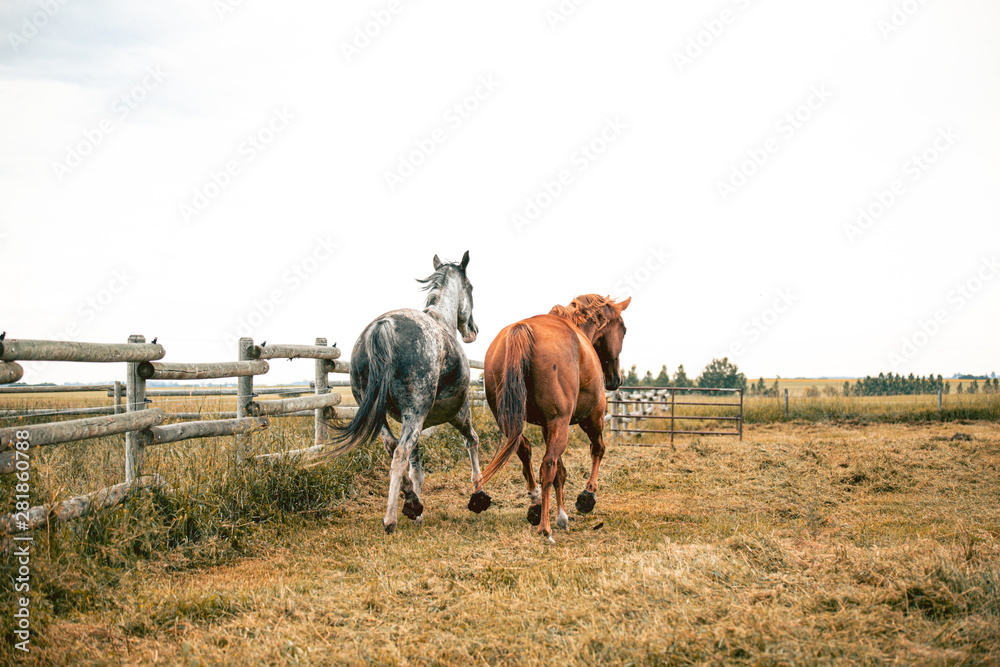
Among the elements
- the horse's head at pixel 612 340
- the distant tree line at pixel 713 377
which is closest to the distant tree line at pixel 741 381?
the distant tree line at pixel 713 377

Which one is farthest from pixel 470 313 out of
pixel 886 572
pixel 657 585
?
pixel 886 572

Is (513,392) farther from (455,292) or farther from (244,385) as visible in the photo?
(244,385)

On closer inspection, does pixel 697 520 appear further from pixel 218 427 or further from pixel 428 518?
pixel 218 427

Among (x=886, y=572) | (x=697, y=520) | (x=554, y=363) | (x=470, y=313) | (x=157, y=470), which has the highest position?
(x=470, y=313)

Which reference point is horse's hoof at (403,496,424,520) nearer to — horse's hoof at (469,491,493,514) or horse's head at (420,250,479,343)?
horse's hoof at (469,491,493,514)

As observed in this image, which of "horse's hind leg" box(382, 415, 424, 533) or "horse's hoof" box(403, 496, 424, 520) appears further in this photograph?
"horse's hoof" box(403, 496, 424, 520)

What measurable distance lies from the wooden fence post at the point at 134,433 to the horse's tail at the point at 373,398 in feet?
4.67

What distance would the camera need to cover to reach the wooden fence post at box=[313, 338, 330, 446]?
270 inches

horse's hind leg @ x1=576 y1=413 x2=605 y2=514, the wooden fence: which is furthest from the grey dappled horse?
horse's hind leg @ x1=576 y1=413 x2=605 y2=514

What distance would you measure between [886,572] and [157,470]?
4.98 meters

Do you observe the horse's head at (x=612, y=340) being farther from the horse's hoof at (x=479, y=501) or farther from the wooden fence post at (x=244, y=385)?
the wooden fence post at (x=244, y=385)

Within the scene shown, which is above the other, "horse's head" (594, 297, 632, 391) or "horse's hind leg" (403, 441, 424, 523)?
"horse's head" (594, 297, 632, 391)

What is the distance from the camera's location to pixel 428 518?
19.9 feet

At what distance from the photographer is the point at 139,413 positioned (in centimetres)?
450
